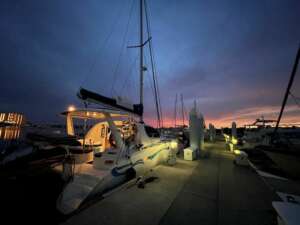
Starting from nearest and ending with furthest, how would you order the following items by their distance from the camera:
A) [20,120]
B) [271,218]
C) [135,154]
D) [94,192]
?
[271,218] → [94,192] → [135,154] → [20,120]


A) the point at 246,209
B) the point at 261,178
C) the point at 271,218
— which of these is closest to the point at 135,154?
the point at 246,209

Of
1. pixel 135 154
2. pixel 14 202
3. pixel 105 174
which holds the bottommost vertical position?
pixel 14 202

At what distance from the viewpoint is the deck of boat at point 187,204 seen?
240 centimetres

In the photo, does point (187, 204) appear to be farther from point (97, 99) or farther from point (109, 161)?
point (97, 99)

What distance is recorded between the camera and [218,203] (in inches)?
120

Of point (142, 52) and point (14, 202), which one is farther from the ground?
point (142, 52)

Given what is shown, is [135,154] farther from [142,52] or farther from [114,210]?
[142,52]

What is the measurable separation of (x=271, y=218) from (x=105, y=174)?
3.51 metres

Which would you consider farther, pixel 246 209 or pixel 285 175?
pixel 285 175

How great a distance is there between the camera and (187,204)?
293 cm

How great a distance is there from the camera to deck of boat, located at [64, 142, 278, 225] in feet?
7.88

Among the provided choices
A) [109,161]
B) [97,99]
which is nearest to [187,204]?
[109,161]

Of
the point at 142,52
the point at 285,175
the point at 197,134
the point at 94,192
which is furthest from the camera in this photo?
the point at 197,134

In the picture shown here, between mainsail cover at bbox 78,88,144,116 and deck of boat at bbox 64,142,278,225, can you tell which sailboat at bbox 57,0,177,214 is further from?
deck of boat at bbox 64,142,278,225
